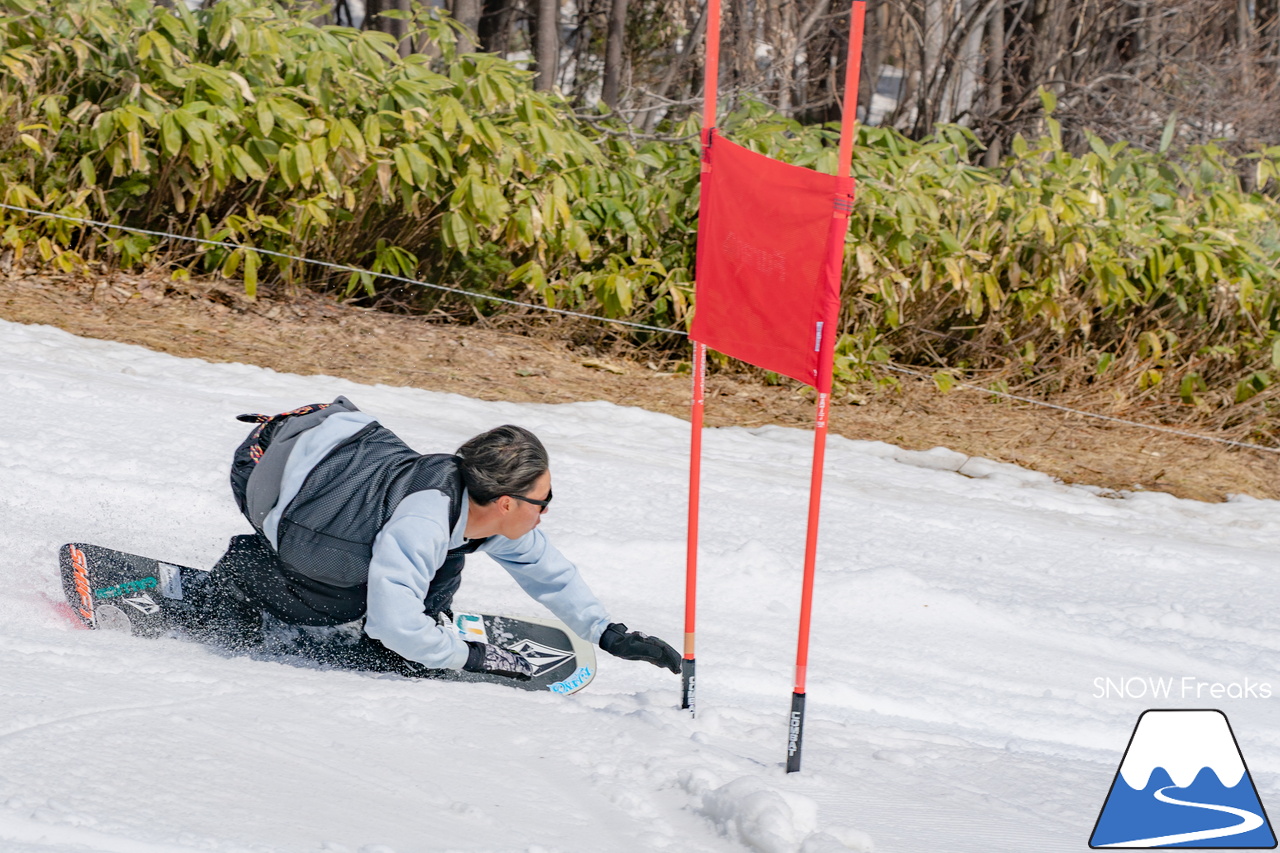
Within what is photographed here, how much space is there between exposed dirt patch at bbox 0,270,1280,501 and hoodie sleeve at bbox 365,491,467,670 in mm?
3267

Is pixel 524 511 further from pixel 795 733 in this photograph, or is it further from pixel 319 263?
pixel 319 263

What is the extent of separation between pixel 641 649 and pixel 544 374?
3.66 meters

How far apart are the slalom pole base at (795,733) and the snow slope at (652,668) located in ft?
0.11

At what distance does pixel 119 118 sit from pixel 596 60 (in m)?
9.41

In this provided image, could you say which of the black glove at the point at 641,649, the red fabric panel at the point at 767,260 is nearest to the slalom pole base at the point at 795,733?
the black glove at the point at 641,649

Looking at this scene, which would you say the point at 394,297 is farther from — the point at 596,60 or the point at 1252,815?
the point at 596,60

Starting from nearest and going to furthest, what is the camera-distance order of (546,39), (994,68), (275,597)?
(275,597)
(546,39)
(994,68)

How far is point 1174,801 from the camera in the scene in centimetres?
248

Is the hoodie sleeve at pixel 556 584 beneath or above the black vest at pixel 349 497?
beneath

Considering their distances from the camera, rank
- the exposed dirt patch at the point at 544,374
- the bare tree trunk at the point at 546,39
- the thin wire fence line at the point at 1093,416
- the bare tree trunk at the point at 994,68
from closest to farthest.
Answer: the exposed dirt patch at the point at 544,374 → the thin wire fence line at the point at 1093,416 → the bare tree trunk at the point at 546,39 → the bare tree trunk at the point at 994,68

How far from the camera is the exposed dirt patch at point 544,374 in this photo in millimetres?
6129

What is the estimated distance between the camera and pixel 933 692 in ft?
12.0

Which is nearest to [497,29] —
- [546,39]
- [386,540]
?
[546,39]

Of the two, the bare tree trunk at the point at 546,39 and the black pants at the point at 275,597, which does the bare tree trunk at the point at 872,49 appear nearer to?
the bare tree trunk at the point at 546,39
